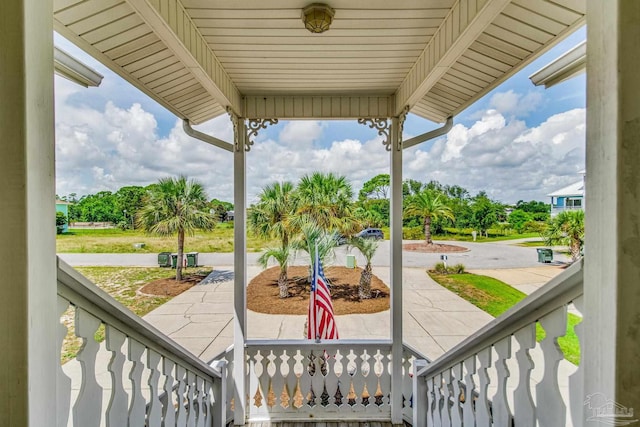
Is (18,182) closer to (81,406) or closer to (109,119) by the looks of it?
(81,406)

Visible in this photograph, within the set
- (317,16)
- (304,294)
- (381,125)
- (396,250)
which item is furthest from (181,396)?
(304,294)

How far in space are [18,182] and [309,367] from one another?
2.71m

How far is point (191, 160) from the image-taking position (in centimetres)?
670

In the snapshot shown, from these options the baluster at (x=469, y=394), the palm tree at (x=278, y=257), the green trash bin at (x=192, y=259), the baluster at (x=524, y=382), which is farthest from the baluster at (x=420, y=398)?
the green trash bin at (x=192, y=259)

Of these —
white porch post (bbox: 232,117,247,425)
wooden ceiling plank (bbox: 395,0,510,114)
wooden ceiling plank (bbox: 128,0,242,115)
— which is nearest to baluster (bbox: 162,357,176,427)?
white porch post (bbox: 232,117,247,425)

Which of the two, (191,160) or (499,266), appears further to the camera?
(191,160)

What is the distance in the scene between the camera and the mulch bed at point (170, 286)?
21.9ft

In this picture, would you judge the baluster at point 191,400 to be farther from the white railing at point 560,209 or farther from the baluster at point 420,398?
the white railing at point 560,209

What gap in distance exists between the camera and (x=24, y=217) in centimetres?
50

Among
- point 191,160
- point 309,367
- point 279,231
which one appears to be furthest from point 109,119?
point 309,367

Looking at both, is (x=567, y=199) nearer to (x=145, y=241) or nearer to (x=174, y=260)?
(x=145, y=241)

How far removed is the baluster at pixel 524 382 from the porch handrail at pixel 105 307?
4.35 feet

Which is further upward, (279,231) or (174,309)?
(279,231)

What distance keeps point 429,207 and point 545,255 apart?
71.2 inches
